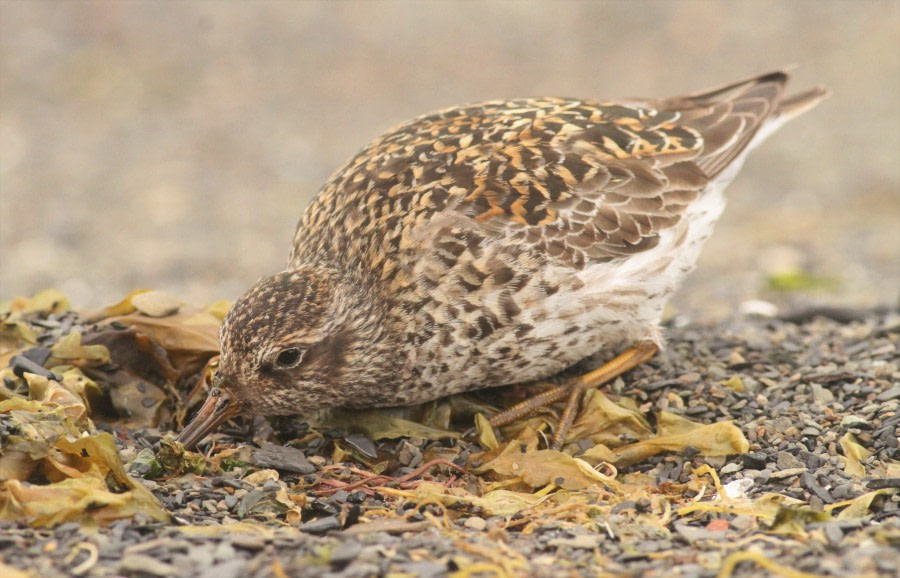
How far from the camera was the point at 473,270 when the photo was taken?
6734mm

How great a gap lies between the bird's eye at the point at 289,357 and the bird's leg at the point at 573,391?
1331 mm

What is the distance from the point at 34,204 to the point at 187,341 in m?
7.90

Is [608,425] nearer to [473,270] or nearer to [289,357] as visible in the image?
[473,270]

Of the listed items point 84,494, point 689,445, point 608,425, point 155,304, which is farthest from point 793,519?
point 155,304

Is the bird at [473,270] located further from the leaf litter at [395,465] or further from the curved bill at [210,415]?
the leaf litter at [395,465]

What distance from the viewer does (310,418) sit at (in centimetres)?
715

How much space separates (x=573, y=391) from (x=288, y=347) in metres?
1.93

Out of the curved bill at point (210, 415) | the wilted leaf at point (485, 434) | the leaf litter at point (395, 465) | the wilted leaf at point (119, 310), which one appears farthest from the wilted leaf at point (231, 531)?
the wilted leaf at point (119, 310)

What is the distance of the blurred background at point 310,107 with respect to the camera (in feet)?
43.2

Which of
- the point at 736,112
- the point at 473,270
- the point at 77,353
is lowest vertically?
the point at 77,353

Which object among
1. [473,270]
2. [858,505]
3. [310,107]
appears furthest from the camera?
[310,107]

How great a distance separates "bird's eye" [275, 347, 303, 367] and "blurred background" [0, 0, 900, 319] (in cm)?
538

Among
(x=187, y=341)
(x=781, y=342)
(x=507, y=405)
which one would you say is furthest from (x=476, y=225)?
(x=781, y=342)

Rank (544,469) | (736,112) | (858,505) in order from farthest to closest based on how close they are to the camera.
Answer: (736,112), (544,469), (858,505)
